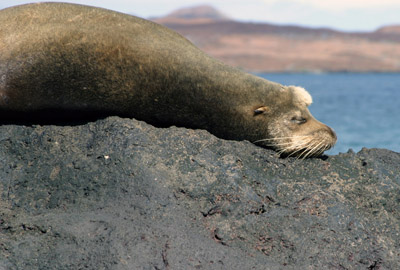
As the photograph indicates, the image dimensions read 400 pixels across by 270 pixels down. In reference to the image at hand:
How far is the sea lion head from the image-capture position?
5808mm

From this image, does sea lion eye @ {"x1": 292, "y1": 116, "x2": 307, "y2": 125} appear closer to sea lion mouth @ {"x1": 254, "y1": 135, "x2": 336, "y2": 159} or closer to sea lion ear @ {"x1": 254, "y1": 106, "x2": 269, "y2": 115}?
sea lion mouth @ {"x1": 254, "y1": 135, "x2": 336, "y2": 159}

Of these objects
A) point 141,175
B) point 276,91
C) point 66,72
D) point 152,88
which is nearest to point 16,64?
point 66,72

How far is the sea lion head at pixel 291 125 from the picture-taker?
19.1 ft

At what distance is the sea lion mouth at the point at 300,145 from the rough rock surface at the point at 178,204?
0.69ft

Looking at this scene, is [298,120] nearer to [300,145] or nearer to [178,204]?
[300,145]

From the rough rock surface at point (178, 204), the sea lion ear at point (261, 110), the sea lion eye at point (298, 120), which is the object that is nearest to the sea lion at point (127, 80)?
the sea lion ear at point (261, 110)

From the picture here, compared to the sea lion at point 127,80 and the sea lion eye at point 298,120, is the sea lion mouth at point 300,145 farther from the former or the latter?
the sea lion eye at point 298,120

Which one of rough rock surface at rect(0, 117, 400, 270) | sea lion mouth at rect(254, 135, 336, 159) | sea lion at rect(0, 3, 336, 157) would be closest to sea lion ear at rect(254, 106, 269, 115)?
sea lion at rect(0, 3, 336, 157)

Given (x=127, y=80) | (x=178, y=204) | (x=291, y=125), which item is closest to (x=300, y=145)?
(x=291, y=125)

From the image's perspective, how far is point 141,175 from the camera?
15.3ft

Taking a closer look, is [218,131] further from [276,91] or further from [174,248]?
[174,248]

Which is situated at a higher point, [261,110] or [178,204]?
[261,110]

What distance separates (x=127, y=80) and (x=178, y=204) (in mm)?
1628

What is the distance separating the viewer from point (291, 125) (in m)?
6.01
